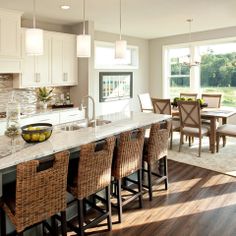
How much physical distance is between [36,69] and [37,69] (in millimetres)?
22

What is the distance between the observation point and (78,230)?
251 centimetres

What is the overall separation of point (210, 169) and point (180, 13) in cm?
291

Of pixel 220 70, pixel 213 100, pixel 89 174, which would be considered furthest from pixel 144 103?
Result: pixel 89 174

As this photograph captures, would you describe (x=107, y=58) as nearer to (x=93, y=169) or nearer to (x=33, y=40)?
(x=33, y=40)

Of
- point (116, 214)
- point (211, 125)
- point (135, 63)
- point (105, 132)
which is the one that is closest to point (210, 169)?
point (211, 125)

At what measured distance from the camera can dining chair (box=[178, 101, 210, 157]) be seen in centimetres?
538

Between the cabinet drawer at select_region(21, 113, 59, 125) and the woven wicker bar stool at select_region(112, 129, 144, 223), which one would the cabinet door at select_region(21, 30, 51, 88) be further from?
the woven wicker bar stool at select_region(112, 129, 144, 223)

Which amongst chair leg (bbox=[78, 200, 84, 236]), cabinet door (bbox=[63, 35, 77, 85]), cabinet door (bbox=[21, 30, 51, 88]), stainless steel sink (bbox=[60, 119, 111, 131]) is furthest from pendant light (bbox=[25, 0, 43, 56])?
cabinet door (bbox=[63, 35, 77, 85])

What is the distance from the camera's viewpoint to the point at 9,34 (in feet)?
15.3

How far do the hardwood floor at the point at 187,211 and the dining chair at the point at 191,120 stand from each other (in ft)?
4.41

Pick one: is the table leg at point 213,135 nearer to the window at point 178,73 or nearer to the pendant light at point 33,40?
the window at point 178,73

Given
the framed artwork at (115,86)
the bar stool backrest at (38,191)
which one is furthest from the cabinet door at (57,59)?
the bar stool backrest at (38,191)

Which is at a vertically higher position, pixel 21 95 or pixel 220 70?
pixel 220 70

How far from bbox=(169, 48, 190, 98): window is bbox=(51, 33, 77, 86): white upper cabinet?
11.2ft
